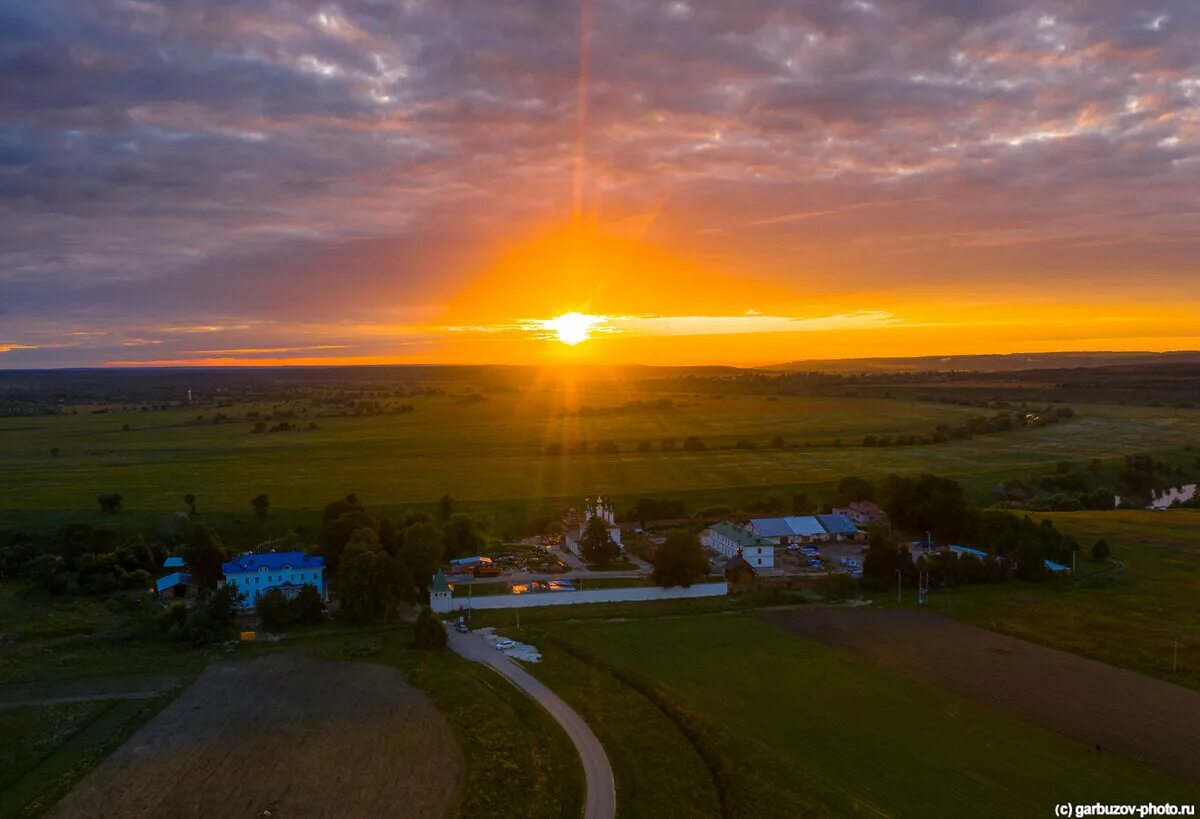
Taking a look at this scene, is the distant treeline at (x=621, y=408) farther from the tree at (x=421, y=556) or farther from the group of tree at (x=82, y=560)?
the tree at (x=421, y=556)

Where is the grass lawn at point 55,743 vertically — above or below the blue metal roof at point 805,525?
below

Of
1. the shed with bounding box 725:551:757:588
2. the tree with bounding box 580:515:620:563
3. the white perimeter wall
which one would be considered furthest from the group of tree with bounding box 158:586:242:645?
the shed with bounding box 725:551:757:588

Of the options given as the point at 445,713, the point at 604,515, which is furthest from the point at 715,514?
the point at 445,713

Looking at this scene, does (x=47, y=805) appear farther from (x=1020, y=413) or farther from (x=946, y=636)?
(x=1020, y=413)

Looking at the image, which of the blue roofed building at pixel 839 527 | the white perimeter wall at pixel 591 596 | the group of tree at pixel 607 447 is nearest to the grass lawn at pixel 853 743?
the white perimeter wall at pixel 591 596

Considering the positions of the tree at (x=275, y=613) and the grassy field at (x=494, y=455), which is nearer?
the tree at (x=275, y=613)

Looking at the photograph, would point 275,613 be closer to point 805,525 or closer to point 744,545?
point 744,545
